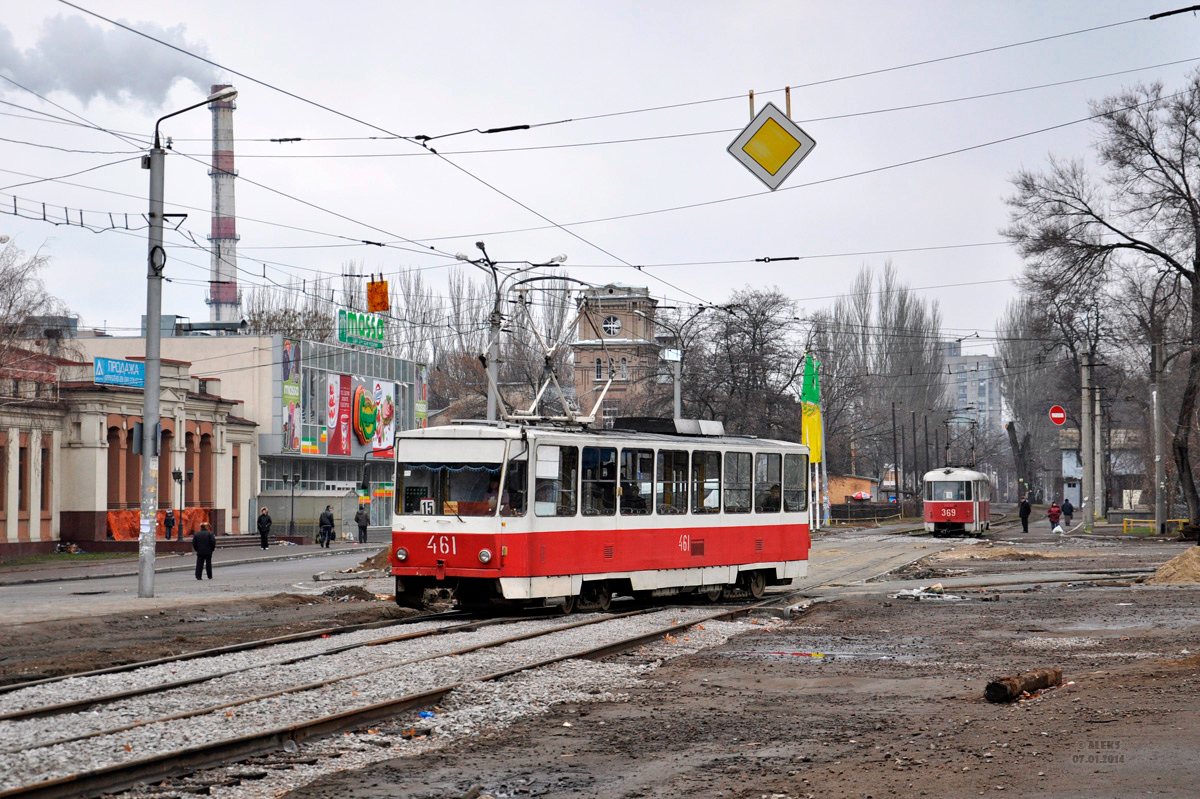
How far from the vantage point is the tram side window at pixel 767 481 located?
23.0 metres

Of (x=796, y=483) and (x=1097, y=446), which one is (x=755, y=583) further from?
(x=1097, y=446)

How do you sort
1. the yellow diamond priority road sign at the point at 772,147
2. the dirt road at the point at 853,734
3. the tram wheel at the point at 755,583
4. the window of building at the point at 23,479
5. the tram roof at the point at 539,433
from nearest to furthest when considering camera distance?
the dirt road at the point at 853,734
the yellow diamond priority road sign at the point at 772,147
the tram roof at the point at 539,433
the tram wheel at the point at 755,583
the window of building at the point at 23,479

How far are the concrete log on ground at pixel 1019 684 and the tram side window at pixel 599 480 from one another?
26.5 ft

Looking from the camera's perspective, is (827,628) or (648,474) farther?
(648,474)

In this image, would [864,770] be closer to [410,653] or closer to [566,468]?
[410,653]

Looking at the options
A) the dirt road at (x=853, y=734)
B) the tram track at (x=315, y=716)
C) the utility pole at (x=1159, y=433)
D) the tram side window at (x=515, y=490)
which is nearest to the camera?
the tram track at (x=315, y=716)

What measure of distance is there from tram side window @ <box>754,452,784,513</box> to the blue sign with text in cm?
2954

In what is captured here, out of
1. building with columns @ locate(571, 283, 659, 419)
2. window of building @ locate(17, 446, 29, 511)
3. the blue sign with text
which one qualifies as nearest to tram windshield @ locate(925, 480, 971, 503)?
building with columns @ locate(571, 283, 659, 419)

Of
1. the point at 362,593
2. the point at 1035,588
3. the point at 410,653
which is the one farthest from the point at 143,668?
the point at 1035,588

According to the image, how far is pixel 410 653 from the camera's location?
1413 cm

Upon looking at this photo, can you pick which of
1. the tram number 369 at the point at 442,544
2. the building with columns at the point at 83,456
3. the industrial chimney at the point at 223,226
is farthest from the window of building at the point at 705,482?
the industrial chimney at the point at 223,226

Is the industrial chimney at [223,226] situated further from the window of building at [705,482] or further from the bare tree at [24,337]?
the window of building at [705,482]

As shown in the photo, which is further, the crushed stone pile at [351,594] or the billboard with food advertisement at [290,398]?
the billboard with food advertisement at [290,398]

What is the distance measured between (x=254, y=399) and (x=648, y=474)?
147ft
